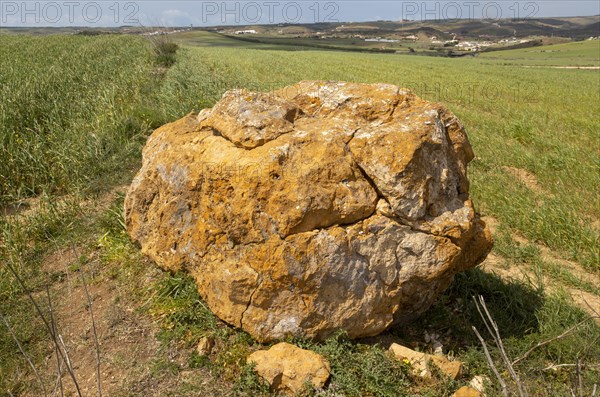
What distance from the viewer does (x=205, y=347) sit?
331cm

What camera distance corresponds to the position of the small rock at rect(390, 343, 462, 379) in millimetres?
3162

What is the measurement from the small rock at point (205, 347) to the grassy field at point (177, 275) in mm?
56

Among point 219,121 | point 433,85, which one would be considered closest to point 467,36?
point 433,85

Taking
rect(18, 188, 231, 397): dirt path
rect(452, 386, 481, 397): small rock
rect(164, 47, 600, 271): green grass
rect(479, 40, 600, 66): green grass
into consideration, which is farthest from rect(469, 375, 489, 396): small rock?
rect(479, 40, 600, 66): green grass

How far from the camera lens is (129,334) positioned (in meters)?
3.55

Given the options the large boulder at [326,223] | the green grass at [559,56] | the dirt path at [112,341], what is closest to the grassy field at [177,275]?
the dirt path at [112,341]

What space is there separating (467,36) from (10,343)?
89609 mm

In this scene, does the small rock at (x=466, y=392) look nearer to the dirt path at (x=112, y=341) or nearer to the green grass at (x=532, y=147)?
the dirt path at (x=112, y=341)

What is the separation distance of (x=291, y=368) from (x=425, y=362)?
966 mm

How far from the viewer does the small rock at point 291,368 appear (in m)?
2.99

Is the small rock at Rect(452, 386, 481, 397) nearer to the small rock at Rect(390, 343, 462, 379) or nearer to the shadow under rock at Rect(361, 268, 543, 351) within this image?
the small rock at Rect(390, 343, 462, 379)

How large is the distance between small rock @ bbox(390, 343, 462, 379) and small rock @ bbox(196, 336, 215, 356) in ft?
4.50

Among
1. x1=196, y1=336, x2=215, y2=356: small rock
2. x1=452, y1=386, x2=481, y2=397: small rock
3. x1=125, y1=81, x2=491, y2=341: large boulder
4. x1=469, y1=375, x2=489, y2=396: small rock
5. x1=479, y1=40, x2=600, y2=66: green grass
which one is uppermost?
x1=479, y1=40, x2=600, y2=66: green grass

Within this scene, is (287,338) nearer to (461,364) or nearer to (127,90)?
(461,364)
